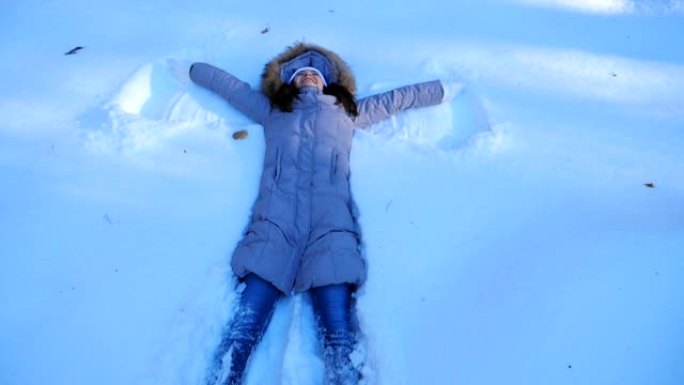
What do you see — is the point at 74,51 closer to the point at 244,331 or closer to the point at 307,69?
the point at 307,69

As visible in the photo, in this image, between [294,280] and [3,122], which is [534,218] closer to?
[294,280]

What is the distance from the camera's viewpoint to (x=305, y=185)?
214 cm

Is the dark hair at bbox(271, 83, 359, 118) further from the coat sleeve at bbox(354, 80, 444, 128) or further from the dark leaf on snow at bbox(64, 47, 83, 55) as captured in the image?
the dark leaf on snow at bbox(64, 47, 83, 55)

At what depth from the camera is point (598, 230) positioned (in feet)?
6.61

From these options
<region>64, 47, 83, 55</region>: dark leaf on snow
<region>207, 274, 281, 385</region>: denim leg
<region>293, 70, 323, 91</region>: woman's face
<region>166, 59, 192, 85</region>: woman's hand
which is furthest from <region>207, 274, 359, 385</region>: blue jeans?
<region>64, 47, 83, 55</region>: dark leaf on snow

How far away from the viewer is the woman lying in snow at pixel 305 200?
70.5 inches

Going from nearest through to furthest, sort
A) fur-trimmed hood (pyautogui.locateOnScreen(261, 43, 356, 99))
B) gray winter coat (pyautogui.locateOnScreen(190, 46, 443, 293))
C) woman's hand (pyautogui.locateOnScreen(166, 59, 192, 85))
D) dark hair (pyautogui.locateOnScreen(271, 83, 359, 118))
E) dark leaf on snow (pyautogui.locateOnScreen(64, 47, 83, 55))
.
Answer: gray winter coat (pyautogui.locateOnScreen(190, 46, 443, 293)) < dark hair (pyautogui.locateOnScreen(271, 83, 359, 118)) < fur-trimmed hood (pyautogui.locateOnScreen(261, 43, 356, 99)) < woman's hand (pyautogui.locateOnScreen(166, 59, 192, 85)) < dark leaf on snow (pyautogui.locateOnScreen(64, 47, 83, 55))

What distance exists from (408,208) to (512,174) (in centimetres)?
57

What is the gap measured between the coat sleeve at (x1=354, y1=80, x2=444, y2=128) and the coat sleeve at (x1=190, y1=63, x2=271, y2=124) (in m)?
0.52

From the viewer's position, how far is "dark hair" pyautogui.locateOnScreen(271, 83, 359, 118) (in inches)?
93.1

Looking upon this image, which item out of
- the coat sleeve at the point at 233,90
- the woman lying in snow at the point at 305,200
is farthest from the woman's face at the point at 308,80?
the coat sleeve at the point at 233,90

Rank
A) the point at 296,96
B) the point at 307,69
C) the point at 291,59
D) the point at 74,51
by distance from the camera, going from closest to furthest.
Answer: the point at 296,96
the point at 307,69
the point at 291,59
the point at 74,51

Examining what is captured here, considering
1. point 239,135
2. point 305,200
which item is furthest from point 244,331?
point 239,135

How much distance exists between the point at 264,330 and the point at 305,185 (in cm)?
68
